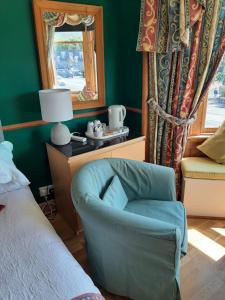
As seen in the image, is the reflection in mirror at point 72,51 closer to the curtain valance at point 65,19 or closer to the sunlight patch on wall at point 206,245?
the curtain valance at point 65,19

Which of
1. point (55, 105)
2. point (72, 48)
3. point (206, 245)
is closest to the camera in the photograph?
point (55, 105)

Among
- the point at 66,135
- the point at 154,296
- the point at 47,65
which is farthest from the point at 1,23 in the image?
the point at 154,296

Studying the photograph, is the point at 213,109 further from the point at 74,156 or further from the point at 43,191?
the point at 43,191

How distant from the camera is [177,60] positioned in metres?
1.98

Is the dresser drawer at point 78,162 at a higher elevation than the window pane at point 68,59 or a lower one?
lower

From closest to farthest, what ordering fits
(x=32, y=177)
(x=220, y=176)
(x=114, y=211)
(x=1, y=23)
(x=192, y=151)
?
(x=114, y=211) → (x=1, y=23) → (x=220, y=176) → (x=32, y=177) → (x=192, y=151)

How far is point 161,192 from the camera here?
1764mm

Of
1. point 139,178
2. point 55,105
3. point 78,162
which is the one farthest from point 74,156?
point 139,178

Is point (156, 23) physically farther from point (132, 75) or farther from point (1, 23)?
point (1, 23)

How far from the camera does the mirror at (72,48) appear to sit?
1.90 meters

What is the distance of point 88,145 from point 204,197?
120 cm

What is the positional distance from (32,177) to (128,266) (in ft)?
4.31

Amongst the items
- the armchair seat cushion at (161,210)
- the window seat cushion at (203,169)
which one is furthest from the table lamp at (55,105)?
the window seat cushion at (203,169)

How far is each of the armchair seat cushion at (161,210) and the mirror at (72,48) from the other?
1125 mm
